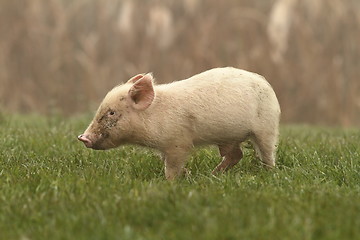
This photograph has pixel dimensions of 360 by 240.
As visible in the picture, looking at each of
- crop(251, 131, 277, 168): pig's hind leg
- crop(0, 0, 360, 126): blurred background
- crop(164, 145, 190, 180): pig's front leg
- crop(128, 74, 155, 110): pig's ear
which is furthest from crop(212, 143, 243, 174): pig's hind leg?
crop(0, 0, 360, 126): blurred background

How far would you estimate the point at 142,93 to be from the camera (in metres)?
4.59

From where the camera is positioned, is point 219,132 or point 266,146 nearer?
point 219,132

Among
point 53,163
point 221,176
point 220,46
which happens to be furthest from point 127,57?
point 221,176

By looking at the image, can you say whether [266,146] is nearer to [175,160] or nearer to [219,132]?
[219,132]

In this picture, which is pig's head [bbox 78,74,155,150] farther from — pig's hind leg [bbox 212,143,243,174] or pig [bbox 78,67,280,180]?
pig's hind leg [bbox 212,143,243,174]

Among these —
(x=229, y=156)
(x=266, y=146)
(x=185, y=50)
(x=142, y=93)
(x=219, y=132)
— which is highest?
(x=142, y=93)

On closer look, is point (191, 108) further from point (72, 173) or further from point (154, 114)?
point (72, 173)

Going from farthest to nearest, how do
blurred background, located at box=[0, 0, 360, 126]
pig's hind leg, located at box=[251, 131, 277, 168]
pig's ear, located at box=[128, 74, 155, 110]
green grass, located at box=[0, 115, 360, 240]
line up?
1. blurred background, located at box=[0, 0, 360, 126]
2. pig's hind leg, located at box=[251, 131, 277, 168]
3. pig's ear, located at box=[128, 74, 155, 110]
4. green grass, located at box=[0, 115, 360, 240]

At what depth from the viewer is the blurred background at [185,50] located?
1069cm

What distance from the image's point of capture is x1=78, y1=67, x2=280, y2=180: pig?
4.59 metres

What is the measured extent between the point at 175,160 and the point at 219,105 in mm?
523

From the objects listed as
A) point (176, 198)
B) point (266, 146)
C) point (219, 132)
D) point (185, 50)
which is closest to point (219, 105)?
point (219, 132)

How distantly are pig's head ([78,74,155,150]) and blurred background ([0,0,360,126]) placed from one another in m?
5.96

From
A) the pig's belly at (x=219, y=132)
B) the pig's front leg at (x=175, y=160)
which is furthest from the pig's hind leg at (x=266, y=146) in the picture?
the pig's front leg at (x=175, y=160)
